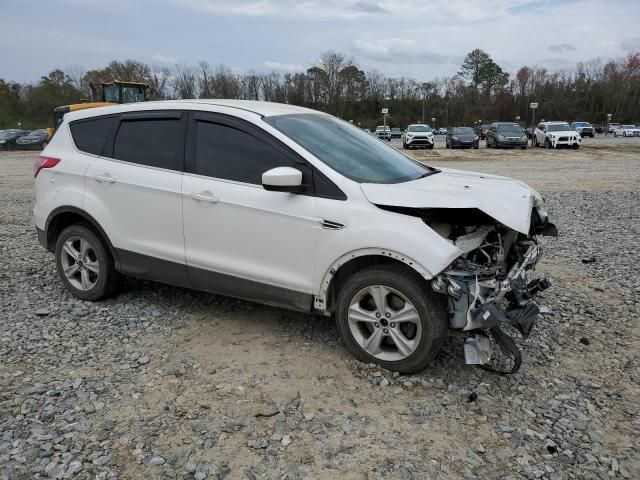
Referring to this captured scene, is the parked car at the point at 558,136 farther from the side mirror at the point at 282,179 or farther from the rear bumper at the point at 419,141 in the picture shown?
the side mirror at the point at 282,179

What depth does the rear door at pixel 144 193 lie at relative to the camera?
14.2 feet

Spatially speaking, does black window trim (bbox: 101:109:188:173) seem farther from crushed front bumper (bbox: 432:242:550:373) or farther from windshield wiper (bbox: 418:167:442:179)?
crushed front bumper (bbox: 432:242:550:373)

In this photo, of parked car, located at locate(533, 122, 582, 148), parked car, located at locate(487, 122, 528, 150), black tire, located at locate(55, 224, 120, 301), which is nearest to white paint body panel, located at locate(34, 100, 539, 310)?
black tire, located at locate(55, 224, 120, 301)

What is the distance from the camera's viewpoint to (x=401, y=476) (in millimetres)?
2691

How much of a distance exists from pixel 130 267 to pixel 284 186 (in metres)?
1.87

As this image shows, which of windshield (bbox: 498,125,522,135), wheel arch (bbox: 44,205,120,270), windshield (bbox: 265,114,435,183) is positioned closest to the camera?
windshield (bbox: 265,114,435,183)

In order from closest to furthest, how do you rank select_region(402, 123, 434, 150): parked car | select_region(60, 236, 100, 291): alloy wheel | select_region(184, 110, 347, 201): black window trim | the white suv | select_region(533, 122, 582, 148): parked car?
1. the white suv
2. select_region(184, 110, 347, 201): black window trim
3. select_region(60, 236, 100, 291): alloy wheel
4. select_region(533, 122, 582, 148): parked car
5. select_region(402, 123, 434, 150): parked car

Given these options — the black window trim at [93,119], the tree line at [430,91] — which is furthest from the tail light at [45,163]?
the tree line at [430,91]

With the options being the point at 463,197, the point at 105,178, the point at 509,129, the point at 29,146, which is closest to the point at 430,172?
the point at 463,197

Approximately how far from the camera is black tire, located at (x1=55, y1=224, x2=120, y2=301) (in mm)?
4812

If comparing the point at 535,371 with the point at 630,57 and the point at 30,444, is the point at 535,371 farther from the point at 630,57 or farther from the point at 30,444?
the point at 630,57

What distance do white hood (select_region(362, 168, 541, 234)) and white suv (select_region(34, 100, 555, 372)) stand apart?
0.01 metres

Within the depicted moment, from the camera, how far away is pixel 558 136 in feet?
100

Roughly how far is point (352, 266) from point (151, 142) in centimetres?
210
